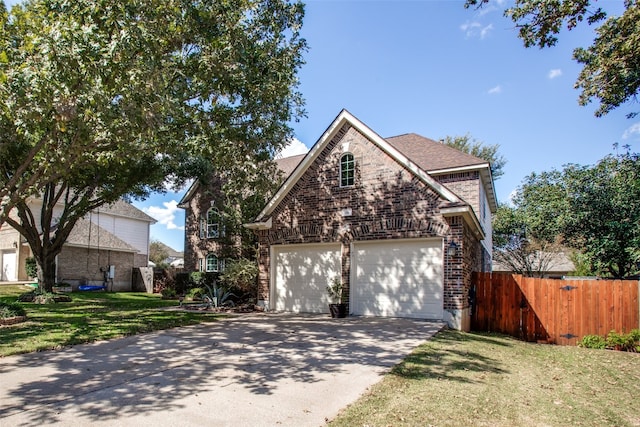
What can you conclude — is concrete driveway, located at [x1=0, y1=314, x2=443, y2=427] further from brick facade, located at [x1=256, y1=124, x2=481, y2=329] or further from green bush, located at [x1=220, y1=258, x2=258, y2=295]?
green bush, located at [x1=220, y1=258, x2=258, y2=295]

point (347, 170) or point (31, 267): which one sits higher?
point (347, 170)

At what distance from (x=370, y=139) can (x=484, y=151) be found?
28063 millimetres

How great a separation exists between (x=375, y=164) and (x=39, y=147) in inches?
356

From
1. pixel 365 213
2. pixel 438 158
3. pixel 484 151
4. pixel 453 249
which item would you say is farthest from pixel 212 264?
pixel 484 151

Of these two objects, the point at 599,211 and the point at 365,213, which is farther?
the point at 599,211

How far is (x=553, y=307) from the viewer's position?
11.8 metres

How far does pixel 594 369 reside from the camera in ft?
26.5

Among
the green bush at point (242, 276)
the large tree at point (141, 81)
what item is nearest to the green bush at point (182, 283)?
the green bush at point (242, 276)

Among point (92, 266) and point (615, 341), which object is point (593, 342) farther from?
point (92, 266)

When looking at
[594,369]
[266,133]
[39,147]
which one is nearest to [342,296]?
[266,133]

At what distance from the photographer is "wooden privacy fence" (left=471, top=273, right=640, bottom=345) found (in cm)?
1105

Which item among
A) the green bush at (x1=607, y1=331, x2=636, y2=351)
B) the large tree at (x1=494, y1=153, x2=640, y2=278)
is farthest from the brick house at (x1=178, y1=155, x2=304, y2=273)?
A: the green bush at (x1=607, y1=331, x2=636, y2=351)

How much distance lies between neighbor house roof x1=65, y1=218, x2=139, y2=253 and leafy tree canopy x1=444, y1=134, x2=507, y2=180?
97.1ft

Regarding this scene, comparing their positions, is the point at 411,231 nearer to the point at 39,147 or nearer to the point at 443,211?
the point at 443,211
